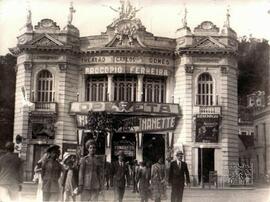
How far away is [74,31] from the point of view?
110ft

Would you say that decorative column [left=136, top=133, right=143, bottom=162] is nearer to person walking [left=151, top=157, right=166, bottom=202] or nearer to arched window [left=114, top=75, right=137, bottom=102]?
arched window [left=114, top=75, right=137, bottom=102]

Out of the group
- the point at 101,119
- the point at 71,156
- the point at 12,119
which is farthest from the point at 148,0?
the point at 12,119

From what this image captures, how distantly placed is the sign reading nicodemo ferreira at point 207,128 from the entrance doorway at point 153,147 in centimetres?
241

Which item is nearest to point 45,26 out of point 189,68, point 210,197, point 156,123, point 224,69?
point 156,123

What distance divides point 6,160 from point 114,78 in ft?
66.7

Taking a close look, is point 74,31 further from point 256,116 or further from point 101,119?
point 256,116

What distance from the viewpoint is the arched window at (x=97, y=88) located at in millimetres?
33031

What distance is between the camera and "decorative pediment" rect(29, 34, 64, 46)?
32.4 meters

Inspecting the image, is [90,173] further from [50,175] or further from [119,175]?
[119,175]

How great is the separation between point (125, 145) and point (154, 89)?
4.09m

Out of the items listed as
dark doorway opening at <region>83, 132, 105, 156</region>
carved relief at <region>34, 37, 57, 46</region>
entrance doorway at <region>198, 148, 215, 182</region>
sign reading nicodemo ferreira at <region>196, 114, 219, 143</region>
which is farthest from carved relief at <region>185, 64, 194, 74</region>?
carved relief at <region>34, 37, 57, 46</region>

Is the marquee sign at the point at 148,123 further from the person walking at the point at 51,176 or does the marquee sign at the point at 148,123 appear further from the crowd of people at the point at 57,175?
the person walking at the point at 51,176

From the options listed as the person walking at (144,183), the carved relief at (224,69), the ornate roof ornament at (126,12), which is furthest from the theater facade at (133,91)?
the person walking at (144,183)

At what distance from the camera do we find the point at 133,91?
3281 centimetres
